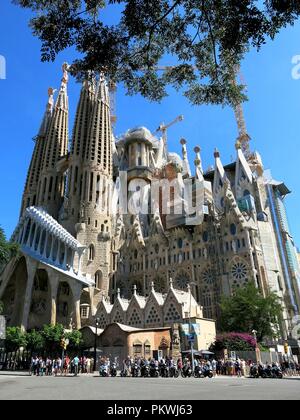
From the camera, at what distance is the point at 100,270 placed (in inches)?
1984

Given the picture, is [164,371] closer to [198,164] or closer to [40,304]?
[40,304]

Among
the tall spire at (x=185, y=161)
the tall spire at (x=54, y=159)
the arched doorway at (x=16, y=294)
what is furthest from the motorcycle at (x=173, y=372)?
the tall spire at (x=185, y=161)

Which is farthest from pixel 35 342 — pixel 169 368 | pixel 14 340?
pixel 169 368

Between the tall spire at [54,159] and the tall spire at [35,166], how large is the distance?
1.95 metres

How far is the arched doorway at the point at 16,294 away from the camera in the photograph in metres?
48.4

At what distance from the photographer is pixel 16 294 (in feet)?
165

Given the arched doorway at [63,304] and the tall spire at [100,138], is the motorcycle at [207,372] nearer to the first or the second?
the arched doorway at [63,304]

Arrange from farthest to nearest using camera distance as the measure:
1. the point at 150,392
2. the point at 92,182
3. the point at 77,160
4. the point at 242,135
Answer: the point at 242,135, the point at 77,160, the point at 92,182, the point at 150,392

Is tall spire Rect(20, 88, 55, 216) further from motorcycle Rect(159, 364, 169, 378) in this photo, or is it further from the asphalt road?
the asphalt road

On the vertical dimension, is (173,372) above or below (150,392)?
above

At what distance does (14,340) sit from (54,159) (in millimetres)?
37255

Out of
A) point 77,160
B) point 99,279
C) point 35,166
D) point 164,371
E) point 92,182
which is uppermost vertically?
point 35,166

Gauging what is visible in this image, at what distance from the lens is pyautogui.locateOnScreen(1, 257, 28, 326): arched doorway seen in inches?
1907

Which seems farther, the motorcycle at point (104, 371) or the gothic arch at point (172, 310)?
the gothic arch at point (172, 310)
